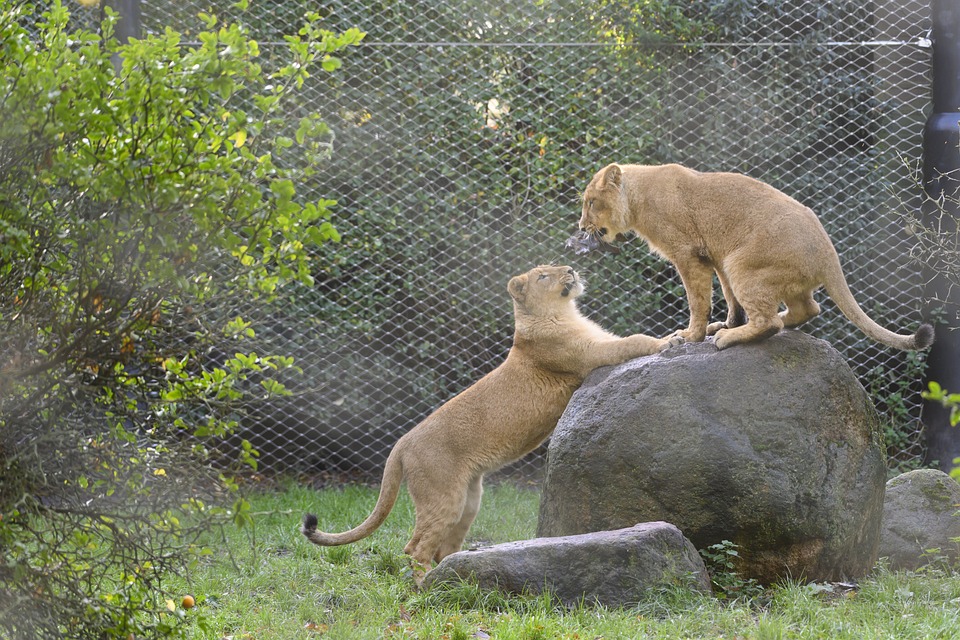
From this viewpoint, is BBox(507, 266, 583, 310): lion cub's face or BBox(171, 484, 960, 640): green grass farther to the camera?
BBox(507, 266, 583, 310): lion cub's face

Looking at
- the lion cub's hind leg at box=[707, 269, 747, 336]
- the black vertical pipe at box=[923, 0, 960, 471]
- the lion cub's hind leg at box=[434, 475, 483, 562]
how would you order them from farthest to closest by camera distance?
the black vertical pipe at box=[923, 0, 960, 471] → the lion cub's hind leg at box=[434, 475, 483, 562] → the lion cub's hind leg at box=[707, 269, 747, 336]

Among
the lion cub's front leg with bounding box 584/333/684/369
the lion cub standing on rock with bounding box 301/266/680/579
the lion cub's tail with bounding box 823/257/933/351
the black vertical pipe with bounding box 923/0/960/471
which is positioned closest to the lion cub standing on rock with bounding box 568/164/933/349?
the lion cub's tail with bounding box 823/257/933/351

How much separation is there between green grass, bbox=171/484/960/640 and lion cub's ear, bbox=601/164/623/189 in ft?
7.57

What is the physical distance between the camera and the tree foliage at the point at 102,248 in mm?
3139

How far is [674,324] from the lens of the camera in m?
8.56

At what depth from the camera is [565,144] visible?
27.7 ft

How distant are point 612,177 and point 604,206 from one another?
0.17m

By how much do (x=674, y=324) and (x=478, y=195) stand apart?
6.19ft

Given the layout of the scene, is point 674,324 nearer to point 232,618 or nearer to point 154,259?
point 232,618

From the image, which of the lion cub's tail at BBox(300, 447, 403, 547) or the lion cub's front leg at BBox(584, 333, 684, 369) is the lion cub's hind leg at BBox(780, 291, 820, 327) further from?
the lion cub's tail at BBox(300, 447, 403, 547)

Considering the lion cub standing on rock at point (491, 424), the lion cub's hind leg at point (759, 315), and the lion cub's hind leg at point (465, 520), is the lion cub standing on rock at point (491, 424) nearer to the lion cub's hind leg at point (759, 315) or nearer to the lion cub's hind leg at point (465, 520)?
the lion cub's hind leg at point (465, 520)

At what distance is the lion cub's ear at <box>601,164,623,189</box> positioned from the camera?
5.88 m

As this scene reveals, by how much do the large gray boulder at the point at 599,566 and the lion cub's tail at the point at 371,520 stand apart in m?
1.10

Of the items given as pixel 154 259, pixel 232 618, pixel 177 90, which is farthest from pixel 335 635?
pixel 177 90
